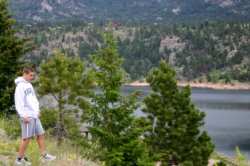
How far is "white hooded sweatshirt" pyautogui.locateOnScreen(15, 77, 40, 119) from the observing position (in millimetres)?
11172

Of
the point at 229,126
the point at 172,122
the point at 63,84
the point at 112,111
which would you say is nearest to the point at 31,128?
the point at 112,111

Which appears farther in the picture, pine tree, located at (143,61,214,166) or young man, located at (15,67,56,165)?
pine tree, located at (143,61,214,166)

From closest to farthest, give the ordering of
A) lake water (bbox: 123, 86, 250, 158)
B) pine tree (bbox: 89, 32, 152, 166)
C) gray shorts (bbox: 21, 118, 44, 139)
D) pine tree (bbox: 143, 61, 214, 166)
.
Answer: gray shorts (bbox: 21, 118, 44, 139) < pine tree (bbox: 89, 32, 152, 166) < pine tree (bbox: 143, 61, 214, 166) < lake water (bbox: 123, 86, 250, 158)

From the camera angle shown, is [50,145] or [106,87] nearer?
[50,145]

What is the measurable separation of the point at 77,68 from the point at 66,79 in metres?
3.27

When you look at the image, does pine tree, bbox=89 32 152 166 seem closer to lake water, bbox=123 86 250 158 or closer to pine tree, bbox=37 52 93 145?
pine tree, bbox=37 52 93 145

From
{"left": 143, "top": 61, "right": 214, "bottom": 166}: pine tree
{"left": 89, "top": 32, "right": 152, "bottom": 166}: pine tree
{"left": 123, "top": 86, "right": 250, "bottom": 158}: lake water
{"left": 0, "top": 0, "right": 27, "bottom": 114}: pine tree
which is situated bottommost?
{"left": 123, "top": 86, "right": 250, "bottom": 158}: lake water

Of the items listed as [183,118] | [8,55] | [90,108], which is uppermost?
[8,55]

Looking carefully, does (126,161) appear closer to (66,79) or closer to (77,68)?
(66,79)

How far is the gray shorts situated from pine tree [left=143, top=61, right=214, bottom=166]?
28.6 metres

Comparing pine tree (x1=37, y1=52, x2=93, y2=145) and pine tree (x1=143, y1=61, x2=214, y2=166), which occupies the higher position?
pine tree (x1=37, y1=52, x2=93, y2=145)

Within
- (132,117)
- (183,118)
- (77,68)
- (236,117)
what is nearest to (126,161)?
(132,117)

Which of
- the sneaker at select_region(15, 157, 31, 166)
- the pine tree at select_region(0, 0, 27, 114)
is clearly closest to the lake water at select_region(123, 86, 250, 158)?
the pine tree at select_region(0, 0, 27, 114)

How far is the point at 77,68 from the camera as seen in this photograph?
44219 millimetres
